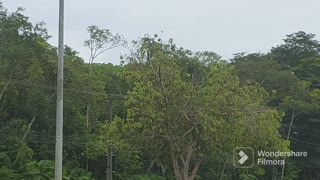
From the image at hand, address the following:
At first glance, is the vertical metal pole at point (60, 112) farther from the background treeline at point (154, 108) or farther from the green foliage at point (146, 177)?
the green foliage at point (146, 177)

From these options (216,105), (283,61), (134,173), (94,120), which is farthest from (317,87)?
(216,105)

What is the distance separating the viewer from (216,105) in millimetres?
21625

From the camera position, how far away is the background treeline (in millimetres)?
22000

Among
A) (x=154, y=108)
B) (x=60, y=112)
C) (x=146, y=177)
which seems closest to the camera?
(x=60, y=112)

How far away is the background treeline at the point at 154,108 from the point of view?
22000 mm

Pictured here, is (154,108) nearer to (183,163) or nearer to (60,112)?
(183,163)

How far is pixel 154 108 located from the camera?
22078mm

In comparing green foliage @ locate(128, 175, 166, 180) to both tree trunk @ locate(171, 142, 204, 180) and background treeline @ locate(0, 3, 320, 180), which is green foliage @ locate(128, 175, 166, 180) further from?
tree trunk @ locate(171, 142, 204, 180)

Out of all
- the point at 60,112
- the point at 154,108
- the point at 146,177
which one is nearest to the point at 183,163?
the point at 154,108

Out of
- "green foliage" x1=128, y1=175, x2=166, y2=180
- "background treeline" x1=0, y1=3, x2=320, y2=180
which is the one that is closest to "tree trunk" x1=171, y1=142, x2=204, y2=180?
"background treeline" x1=0, y1=3, x2=320, y2=180

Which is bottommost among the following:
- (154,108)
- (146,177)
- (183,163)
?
(146,177)

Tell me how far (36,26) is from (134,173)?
13.5 metres

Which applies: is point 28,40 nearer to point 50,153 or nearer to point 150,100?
point 50,153

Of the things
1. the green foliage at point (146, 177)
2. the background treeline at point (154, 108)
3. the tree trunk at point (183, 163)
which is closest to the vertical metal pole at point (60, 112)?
the background treeline at point (154, 108)
